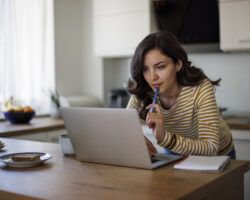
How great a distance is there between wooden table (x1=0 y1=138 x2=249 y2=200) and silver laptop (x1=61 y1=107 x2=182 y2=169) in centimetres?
3

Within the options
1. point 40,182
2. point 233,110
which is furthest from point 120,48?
point 40,182

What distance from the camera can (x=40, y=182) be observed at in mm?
1174

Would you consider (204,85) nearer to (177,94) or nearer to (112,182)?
(177,94)

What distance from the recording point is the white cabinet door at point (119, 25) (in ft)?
11.3

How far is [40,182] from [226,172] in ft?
1.81

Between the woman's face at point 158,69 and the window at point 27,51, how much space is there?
1.99 metres

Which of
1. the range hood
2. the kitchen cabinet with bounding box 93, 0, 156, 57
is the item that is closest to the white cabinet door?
the kitchen cabinet with bounding box 93, 0, 156, 57

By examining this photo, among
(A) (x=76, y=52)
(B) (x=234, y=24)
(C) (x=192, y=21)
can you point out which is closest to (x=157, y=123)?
(B) (x=234, y=24)

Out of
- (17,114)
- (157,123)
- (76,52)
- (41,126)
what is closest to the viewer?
(157,123)

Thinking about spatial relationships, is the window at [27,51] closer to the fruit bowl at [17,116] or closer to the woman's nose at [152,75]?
the fruit bowl at [17,116]

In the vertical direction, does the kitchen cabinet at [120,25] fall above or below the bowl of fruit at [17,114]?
above

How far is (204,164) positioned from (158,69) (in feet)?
1.50

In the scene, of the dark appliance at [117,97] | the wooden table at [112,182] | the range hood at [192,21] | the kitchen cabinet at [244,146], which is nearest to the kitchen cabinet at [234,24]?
the range hood at [192,21]

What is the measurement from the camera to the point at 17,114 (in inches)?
122
